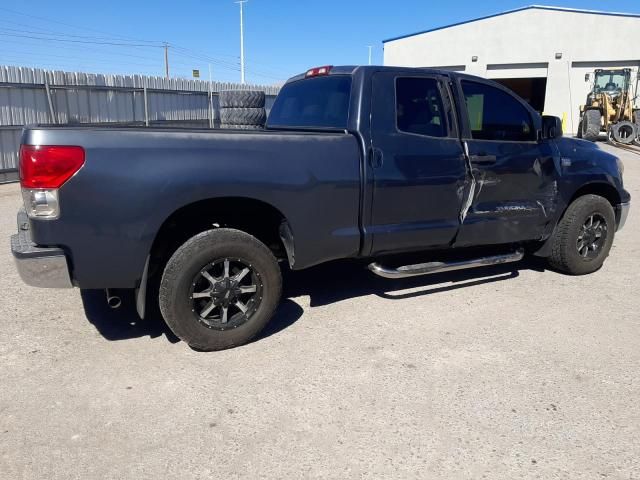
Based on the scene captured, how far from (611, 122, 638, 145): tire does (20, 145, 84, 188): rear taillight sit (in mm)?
23168

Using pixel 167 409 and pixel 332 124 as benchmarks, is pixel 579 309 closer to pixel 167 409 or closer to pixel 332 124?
pixel 332 124

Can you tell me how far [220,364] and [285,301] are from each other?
119 cm

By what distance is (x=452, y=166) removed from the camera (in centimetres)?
411

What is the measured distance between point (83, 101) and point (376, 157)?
10.8 meters

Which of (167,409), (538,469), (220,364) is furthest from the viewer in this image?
(220,364)

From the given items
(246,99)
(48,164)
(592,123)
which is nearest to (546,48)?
(592,123)

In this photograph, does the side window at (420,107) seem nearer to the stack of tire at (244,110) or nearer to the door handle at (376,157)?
the door handle at (376,157)

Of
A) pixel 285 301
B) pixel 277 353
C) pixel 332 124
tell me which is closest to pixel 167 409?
pixel 277 353

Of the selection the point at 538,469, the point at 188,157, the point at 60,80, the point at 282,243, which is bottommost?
the point at 538,469

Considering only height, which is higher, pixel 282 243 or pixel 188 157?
pixel 188 157

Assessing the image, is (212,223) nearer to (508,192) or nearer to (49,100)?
(508,192)

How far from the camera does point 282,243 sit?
12.8 ft

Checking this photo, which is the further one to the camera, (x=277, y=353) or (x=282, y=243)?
(x=282, y=243)

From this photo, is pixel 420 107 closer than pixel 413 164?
No
